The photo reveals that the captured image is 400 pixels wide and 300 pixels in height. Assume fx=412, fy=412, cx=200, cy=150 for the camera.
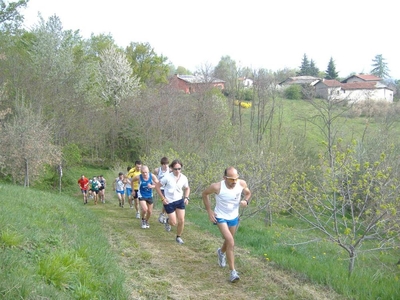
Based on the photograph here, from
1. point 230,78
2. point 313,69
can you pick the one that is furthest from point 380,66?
point 230,78

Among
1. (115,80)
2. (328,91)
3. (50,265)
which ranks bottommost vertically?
(50,265)

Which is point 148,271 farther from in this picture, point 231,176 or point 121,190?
point 121,190

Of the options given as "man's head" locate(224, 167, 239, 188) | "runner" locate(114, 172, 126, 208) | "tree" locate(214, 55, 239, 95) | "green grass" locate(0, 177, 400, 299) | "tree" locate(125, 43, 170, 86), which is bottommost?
"runner" locate(114, 172, 126, 208)

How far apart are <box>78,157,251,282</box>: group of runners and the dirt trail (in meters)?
0.31

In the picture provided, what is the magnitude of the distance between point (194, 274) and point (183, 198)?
356cm

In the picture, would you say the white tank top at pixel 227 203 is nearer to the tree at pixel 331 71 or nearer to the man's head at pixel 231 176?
the man's head at pixel 231 176

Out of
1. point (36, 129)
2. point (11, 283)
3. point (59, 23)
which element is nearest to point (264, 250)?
point (11, 283)

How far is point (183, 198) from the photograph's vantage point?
33.5 feet

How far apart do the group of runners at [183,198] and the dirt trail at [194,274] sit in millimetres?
306

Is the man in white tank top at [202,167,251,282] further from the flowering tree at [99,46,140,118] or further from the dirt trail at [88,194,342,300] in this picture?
the flowering tree at [99,46,140,118]

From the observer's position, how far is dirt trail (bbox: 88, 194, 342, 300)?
5.84 meters

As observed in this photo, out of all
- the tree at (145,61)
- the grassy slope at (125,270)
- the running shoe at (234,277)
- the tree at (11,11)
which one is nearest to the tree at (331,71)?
the tree at (145,61)

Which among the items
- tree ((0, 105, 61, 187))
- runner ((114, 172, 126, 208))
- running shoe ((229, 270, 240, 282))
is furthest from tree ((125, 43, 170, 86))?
running shoe ((229, 270, 240, 282))

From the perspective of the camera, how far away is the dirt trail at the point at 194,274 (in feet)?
19.2
